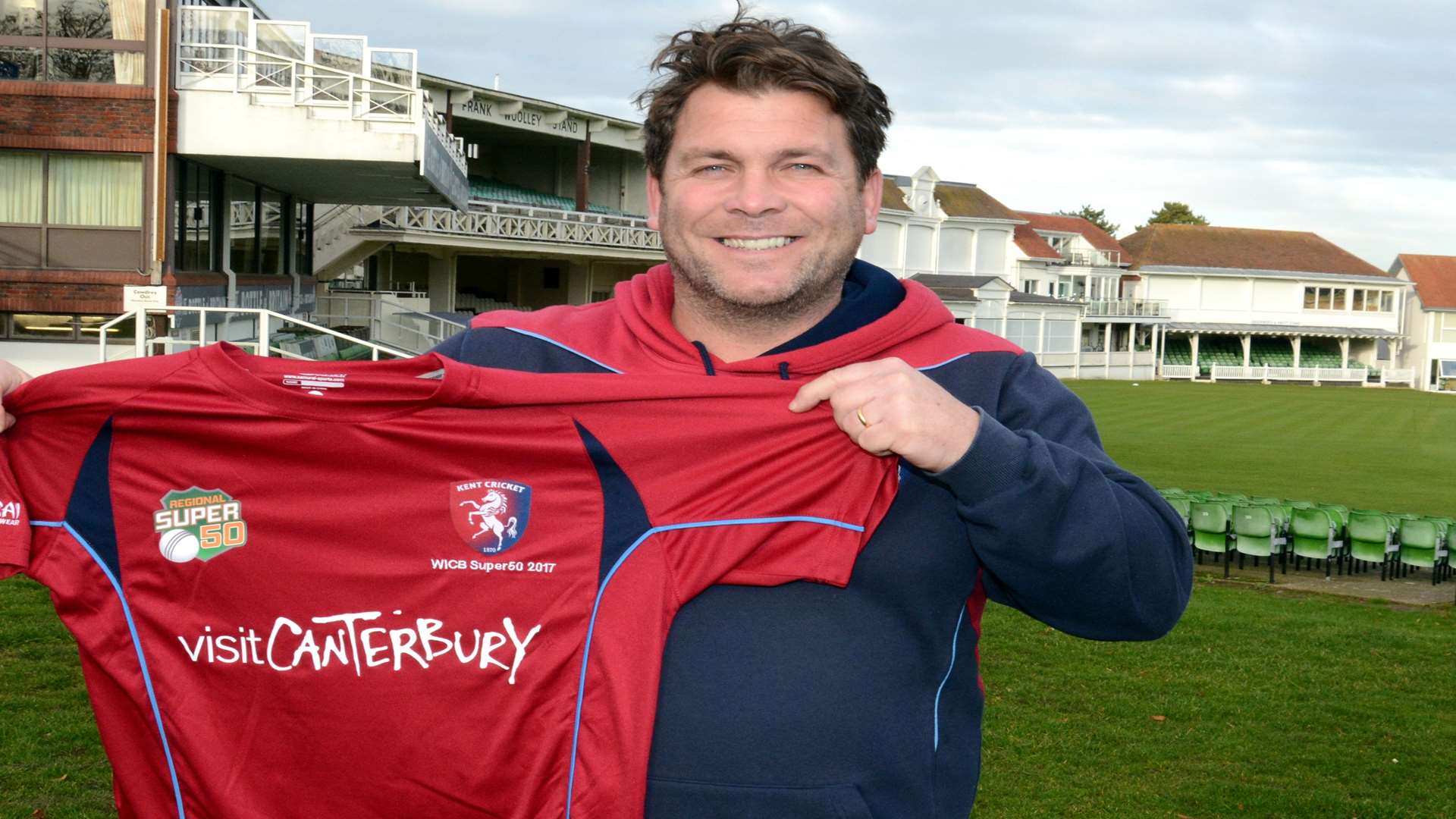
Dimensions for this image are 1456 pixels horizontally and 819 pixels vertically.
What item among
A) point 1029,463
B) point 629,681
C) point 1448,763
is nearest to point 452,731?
point 629,681

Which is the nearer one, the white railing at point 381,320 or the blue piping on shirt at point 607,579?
the blue piping on shirt at point 607,579

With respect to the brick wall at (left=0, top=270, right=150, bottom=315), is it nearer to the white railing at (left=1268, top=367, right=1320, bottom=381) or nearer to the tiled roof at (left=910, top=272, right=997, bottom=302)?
the tiled roof at (left=910, top=272, right=997, bottom=302)

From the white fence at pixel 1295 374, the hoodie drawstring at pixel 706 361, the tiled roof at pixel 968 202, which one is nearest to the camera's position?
the hoodie drawstring at pixel 706 361

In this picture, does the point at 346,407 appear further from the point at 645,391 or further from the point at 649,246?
the point at 649,246

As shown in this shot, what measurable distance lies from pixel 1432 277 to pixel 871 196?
85.6 metres

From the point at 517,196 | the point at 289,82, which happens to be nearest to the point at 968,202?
the point at 517,196

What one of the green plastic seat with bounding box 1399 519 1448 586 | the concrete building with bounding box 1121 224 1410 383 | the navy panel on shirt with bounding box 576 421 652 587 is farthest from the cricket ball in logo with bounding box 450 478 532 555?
the concrete building with bounding box 1121 224 1410 383

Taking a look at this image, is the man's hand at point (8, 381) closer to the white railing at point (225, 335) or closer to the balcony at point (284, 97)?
the white railing at point (225, 335)

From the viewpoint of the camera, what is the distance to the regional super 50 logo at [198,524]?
2.90m

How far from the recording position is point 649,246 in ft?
153

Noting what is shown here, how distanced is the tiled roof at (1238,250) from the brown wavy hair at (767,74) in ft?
248

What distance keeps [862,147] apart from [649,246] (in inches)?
1732

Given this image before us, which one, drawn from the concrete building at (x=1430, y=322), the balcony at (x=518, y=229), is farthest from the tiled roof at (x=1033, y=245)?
the balcony at (x=518, y=229)

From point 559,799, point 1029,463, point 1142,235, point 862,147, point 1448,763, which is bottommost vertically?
point 1448,763
